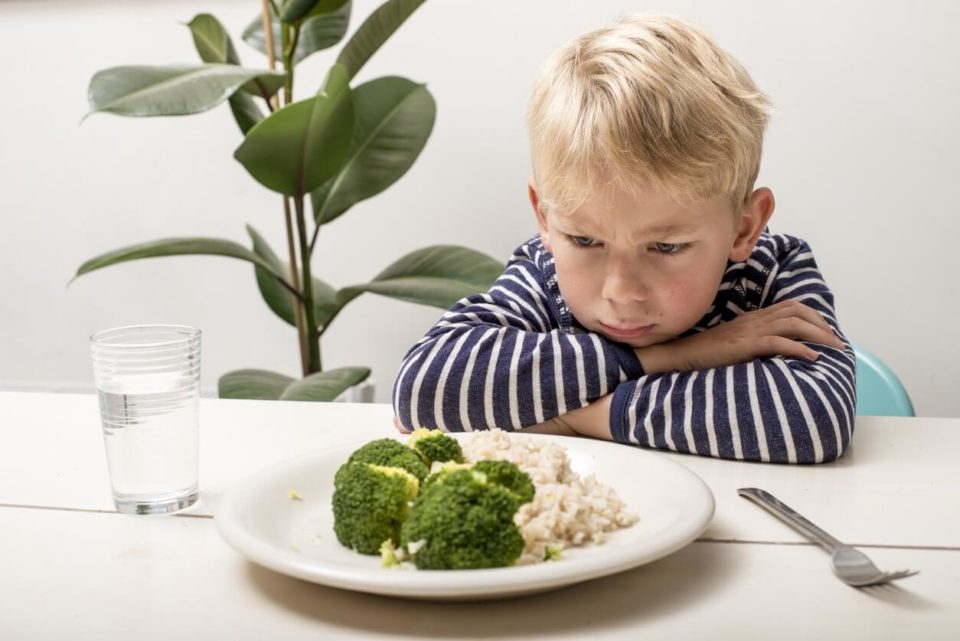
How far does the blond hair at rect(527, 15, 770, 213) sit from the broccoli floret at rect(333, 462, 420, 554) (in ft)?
1.27

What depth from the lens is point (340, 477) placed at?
603 mm

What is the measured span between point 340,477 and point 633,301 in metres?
0.41

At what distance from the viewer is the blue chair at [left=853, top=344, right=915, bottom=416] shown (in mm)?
1199

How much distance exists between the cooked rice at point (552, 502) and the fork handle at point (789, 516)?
0.10 metres

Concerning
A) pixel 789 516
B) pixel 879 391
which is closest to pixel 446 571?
pixel 789 516

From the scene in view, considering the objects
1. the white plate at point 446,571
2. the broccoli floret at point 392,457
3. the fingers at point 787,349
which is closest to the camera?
the white plate at point 446,571

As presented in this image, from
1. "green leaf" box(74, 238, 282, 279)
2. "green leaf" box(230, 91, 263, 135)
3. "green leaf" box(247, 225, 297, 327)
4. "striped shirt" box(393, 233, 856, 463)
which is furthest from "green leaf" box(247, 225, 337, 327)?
"striped shirt" box(393, 233, 856, 463)

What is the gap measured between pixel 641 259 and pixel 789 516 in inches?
12.4

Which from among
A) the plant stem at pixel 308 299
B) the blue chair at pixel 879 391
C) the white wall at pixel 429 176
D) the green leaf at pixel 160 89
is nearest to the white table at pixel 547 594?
the blue chair at pixel 879 391

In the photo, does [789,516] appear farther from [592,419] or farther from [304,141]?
[304,141]

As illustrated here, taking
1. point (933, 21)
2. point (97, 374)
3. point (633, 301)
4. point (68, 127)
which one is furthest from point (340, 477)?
point (68, 127)

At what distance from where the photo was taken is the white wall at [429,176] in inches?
75.2

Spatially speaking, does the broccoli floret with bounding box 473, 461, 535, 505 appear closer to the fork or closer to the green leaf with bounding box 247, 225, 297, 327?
the fork

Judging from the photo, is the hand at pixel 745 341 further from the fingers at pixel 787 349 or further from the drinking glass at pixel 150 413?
the drinking glass at pixel 150 413
